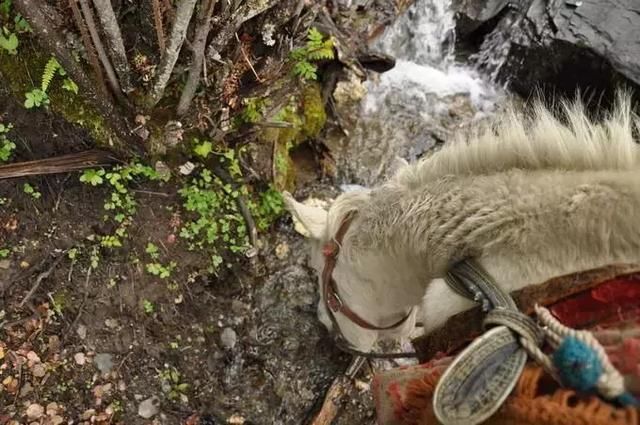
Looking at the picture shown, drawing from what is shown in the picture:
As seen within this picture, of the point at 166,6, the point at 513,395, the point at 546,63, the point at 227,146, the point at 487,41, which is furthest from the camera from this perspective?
the point at 487,41

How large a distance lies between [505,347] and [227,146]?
2.61m

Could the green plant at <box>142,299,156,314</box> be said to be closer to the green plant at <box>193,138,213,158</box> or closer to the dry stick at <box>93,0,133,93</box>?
the green plant at <box>193,138,213,158</box>

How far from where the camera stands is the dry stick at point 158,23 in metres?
2.60

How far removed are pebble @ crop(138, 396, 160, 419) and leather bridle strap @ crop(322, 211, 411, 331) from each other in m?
1.08

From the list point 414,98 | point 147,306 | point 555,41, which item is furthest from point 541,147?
point 555,41

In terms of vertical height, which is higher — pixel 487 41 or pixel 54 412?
pixel 487 41

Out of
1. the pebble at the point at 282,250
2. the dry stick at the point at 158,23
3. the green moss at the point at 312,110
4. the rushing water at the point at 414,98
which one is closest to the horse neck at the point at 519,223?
the dry stick at the point at 158,23

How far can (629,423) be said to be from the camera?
115cm

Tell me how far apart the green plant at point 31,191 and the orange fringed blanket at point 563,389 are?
2246 millimetres

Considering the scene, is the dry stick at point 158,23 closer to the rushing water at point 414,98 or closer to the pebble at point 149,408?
the pebble at point 149,408

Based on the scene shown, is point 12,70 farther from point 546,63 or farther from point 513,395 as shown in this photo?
point 546,63

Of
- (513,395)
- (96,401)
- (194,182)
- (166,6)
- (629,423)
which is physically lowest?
(96,401)

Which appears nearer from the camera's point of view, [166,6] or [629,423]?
[629,423]

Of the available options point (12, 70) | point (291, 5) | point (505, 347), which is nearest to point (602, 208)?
point (505, 347)
